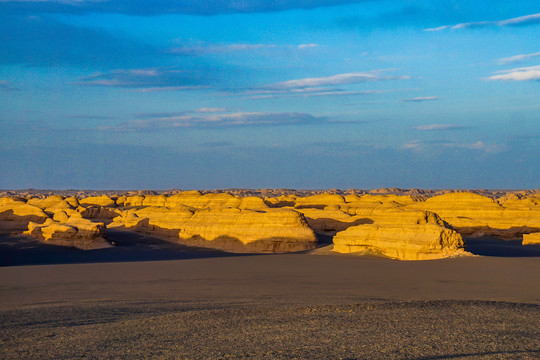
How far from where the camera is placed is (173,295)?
58.1 ft

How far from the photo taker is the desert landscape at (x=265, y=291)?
364 inches

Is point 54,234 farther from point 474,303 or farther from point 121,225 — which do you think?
point 474,303

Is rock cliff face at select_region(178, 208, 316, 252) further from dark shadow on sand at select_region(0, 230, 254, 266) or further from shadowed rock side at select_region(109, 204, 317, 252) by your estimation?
dark shadow on sand at select_region(0, 230, 254, 266)

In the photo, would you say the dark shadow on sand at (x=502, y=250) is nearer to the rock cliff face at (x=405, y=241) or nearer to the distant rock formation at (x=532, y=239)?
the distant rock formation at (x=532, y=239)

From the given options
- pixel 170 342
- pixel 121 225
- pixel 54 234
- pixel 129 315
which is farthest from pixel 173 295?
pixel 121 225

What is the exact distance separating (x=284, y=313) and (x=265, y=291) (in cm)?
659

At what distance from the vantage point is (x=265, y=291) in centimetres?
1861

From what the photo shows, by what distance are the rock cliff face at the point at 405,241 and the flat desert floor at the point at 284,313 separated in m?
1.52

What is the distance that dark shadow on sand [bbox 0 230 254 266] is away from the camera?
3609 cm

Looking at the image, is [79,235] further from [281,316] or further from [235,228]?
[281,316]

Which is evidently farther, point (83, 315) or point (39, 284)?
point (39, 284)

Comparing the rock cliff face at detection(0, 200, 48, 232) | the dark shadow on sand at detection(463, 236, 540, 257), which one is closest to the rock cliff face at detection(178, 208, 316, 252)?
the dark shadow on sand at detection(463, 236, 540, 257)

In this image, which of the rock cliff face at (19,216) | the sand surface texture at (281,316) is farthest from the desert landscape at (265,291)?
the rock cliff face at (19,216)

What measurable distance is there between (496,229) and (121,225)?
116 feet
